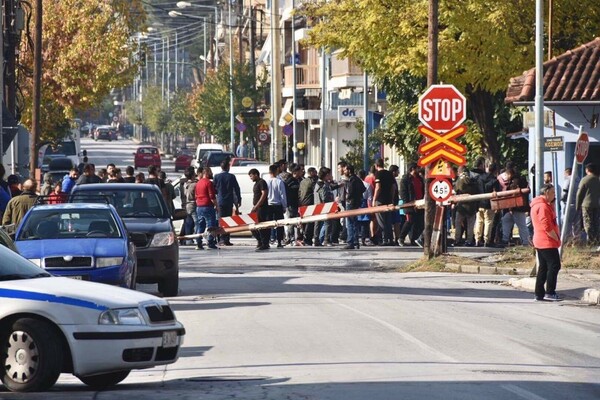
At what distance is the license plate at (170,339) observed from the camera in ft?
39.7

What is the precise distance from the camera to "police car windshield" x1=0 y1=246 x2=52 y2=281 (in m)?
12.2

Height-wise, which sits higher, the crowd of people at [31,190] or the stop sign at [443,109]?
the stop sign at [443,109]

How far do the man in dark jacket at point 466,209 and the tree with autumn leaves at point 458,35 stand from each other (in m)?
4.97

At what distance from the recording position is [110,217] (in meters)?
19.3

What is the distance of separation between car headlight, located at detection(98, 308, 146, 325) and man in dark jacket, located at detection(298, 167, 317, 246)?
23.1 m

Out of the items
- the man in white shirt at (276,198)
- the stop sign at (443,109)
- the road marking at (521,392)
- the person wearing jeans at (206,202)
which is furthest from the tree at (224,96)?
the road marking at (521,392)

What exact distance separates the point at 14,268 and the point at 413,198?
22636 mm

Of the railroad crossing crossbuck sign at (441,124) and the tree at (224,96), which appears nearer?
the railroad crossing crossbuck sign at (441,124)

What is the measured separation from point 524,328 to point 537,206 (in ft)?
15.1

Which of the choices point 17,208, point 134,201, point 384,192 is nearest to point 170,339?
point 134,201

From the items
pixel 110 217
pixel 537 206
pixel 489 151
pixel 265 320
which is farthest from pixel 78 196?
pixel 489 151

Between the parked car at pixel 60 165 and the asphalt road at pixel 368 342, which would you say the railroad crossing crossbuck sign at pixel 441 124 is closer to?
the asphalt road at pixel 368 342

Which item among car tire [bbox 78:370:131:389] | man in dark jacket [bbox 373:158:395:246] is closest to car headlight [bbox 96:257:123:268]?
car tire [bbox 78:370:131:389]

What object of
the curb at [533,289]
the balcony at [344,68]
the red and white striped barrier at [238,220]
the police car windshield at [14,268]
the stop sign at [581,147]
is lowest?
the curb at [533,289]
